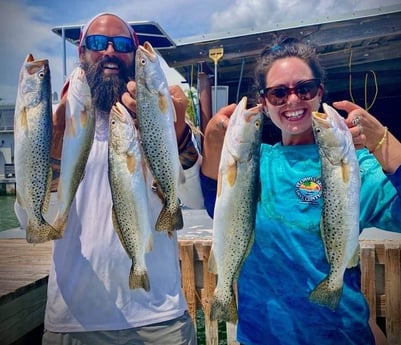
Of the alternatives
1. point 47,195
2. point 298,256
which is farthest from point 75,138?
point 298,256

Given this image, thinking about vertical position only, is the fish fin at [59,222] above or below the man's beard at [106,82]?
below

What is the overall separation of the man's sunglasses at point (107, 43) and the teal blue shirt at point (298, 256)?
29.5 inches

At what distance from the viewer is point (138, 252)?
5.54ft

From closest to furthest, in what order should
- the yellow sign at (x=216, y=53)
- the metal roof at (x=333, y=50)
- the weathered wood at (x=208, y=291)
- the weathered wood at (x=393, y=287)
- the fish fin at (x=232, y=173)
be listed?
the fish fin at (x=232, y=173), the metal roof at (x=333, y=50), the yellow sign at (x=216, y=53), the weathered wood at (x=393, y=287), the weathered wood at (x=208, y=291)

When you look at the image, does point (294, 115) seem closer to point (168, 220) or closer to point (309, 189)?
point (309, 189)

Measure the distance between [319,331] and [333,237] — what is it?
0.45 metres

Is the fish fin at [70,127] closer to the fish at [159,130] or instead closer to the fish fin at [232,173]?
the fish at [159,130]

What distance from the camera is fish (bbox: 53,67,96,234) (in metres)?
1.66

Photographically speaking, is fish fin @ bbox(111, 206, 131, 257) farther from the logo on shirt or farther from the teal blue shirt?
the logo on shirt

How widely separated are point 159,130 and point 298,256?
745 millimetres

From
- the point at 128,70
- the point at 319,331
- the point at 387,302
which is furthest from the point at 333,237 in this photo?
the point at 387,302

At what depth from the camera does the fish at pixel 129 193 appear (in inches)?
65.6

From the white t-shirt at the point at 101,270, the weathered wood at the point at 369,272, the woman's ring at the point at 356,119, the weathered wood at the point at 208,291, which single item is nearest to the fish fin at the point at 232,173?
the white t-shirt at the point at 101,270

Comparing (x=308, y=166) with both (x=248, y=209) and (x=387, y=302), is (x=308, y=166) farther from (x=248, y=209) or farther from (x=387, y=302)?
(x=387, y=302)
